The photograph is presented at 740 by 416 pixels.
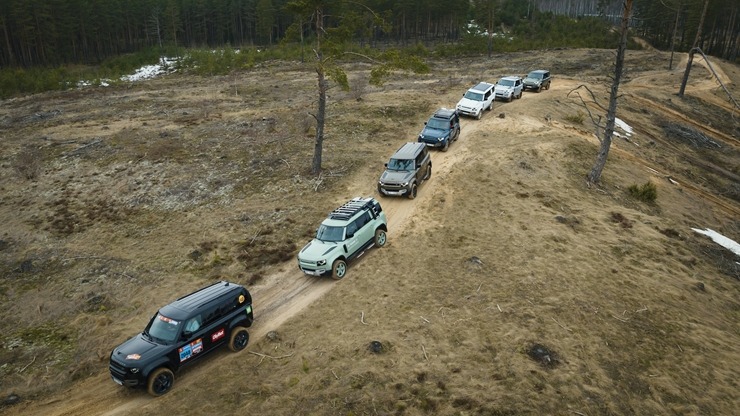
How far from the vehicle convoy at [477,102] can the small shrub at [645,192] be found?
12525mm

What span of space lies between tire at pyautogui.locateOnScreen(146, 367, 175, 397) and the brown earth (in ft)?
0.70

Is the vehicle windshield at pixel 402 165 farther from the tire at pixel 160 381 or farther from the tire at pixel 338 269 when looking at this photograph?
the tire at pixel 160 381

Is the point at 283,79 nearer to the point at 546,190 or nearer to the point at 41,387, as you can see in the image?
the point at 546,190

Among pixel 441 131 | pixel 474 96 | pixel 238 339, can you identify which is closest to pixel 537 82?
pixel 474 96

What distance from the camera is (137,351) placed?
40.5ft

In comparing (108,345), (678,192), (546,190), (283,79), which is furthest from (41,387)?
(283,79)

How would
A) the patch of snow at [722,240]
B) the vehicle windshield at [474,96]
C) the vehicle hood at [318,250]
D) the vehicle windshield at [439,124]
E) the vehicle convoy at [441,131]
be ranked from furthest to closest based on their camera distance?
the vehicle windshield at [474,96] < the vehicle windshield at [439,124] < the vehicle convoy at [441,131] < the patch of snow at [722,240] < the vehicle hood at [318,250]

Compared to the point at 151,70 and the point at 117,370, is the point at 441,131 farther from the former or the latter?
the point at 151,70

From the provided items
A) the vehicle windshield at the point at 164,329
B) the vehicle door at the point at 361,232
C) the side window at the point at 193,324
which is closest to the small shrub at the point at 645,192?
the vehicle door at the point at 361,232

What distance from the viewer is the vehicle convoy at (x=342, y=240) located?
16.7m

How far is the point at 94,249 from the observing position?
20469mm

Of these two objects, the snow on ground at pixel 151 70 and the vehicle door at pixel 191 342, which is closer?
the vehicle door at pixel 191 342

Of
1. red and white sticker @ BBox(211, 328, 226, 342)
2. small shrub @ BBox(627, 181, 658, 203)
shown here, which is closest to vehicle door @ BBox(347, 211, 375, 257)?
red and white sticker @ BBox(211, 328, 226, 342)

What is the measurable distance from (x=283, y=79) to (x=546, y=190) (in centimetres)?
3920
